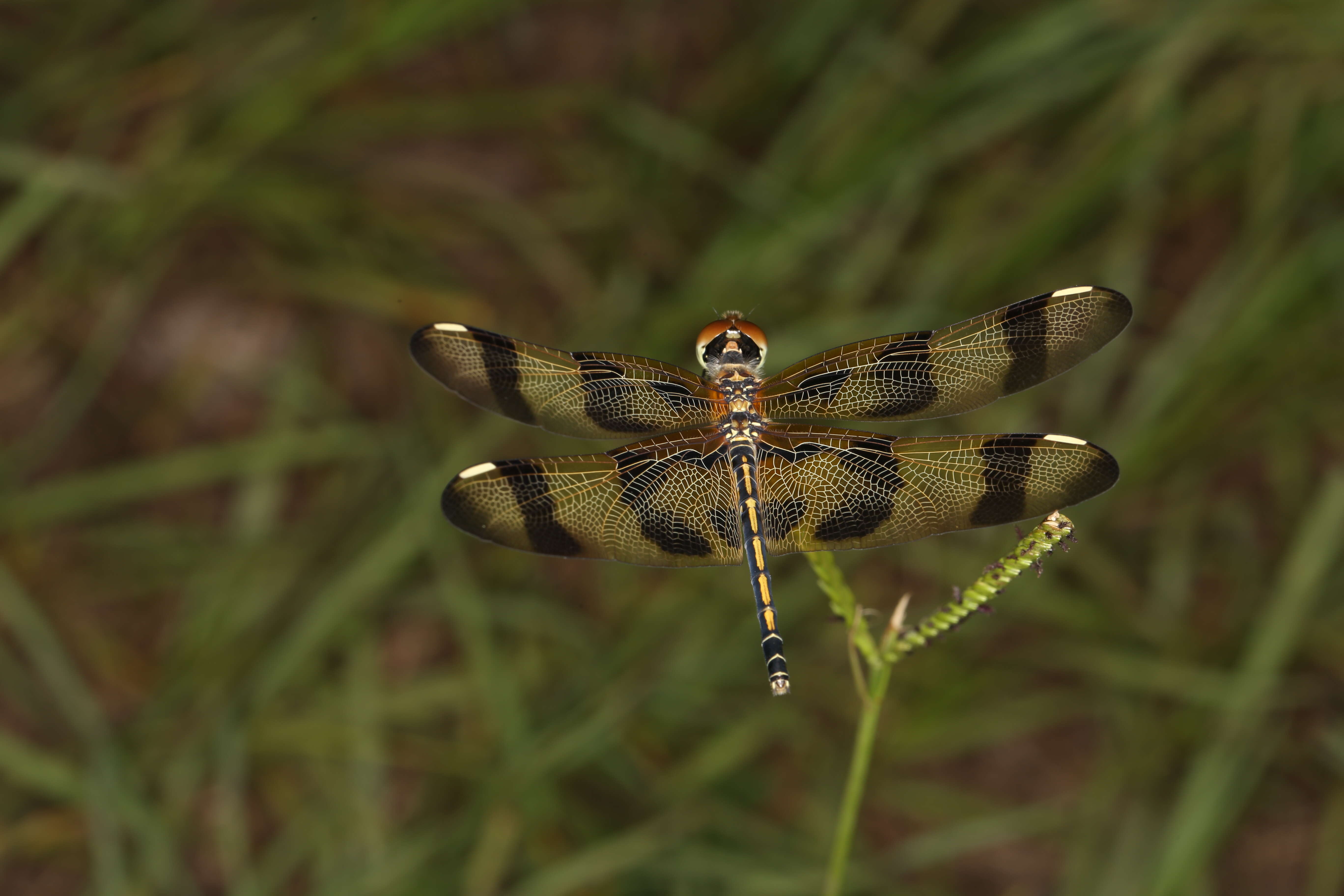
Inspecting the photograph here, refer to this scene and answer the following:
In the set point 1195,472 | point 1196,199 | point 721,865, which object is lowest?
point 721,865

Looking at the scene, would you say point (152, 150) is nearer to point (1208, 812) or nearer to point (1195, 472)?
point (1195, 472)

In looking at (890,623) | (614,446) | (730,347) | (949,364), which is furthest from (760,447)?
(614,446)

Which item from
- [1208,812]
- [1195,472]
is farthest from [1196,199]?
[1208,812]

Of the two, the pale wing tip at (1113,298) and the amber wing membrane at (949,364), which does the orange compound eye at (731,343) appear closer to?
the amber wing membrane at (949,364)

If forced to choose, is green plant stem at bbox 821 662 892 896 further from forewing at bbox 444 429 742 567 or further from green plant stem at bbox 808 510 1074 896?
forewing at bbox 444 429 742 567

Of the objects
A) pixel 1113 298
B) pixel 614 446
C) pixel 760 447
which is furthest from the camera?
pixel 614 446

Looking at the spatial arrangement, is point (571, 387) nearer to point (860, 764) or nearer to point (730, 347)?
point (730, 347)

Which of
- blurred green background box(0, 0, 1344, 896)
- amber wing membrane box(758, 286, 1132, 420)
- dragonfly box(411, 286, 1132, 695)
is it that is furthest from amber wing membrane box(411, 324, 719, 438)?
blurred green background box(0, 0, 1344, 896)

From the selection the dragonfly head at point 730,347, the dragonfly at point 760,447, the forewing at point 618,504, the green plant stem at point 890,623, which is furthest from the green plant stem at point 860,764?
the dragonfly head at point 730,347
